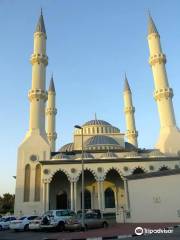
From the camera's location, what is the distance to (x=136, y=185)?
26.5 meters

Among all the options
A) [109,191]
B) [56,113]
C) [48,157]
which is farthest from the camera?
[56,113]

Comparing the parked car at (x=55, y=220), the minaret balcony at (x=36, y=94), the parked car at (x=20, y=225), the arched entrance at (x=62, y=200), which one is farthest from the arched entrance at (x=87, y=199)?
the parked car at (x=55, y=220)

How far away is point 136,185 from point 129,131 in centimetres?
2959

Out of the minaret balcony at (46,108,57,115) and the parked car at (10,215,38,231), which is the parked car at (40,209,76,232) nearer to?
the parked car at (10,215,38,231)

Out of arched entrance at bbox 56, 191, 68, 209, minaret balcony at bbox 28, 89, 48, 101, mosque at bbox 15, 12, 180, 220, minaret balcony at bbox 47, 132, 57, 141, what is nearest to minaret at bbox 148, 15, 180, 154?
mosque at bbox 15, 12, 180, 220

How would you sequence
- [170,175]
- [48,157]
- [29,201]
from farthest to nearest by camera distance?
1. [48,157]
2. [29,201]
3. [170,175]

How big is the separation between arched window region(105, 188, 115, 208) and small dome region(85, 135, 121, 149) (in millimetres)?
6817

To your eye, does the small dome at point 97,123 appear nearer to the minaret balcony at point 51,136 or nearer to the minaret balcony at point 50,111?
the minaret balcony at point 51,136

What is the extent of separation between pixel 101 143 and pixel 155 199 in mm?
20442

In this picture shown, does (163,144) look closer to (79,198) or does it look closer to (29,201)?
(79,198)

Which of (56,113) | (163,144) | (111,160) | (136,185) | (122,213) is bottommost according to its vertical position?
(122,213)

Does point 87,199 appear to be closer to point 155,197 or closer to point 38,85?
point 155,197

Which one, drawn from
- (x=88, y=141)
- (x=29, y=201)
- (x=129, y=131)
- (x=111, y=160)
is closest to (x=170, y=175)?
(x=111, y=160)

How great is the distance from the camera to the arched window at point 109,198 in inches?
1565
